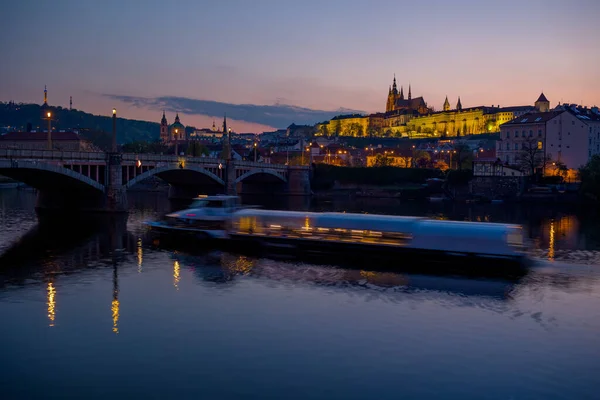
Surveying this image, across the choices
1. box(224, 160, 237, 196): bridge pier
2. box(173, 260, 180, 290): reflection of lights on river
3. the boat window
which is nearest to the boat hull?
the boat window

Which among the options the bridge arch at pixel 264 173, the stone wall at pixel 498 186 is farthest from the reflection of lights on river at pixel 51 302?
the stone wall at pixel 498 186

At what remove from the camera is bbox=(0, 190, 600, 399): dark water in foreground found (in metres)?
17.0

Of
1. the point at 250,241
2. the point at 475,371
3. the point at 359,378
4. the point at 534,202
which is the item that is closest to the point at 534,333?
the point at 475,371

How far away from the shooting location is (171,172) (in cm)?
8106

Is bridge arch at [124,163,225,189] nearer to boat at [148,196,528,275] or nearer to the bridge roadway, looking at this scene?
the bridge roadway

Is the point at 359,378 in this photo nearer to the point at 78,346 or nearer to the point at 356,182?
the point at 78,346

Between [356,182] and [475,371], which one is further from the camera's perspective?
[356,182]

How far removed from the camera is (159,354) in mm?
19250

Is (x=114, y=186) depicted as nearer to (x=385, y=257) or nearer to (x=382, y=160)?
(x=385, y=257)

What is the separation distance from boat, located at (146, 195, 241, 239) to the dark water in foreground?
7498 millimetres

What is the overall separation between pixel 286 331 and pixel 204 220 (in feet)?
79.2

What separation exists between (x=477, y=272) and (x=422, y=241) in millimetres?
3674

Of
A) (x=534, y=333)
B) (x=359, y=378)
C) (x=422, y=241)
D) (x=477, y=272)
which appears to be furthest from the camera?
(x=422, y=241)

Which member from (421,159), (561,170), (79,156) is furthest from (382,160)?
(79,156)
